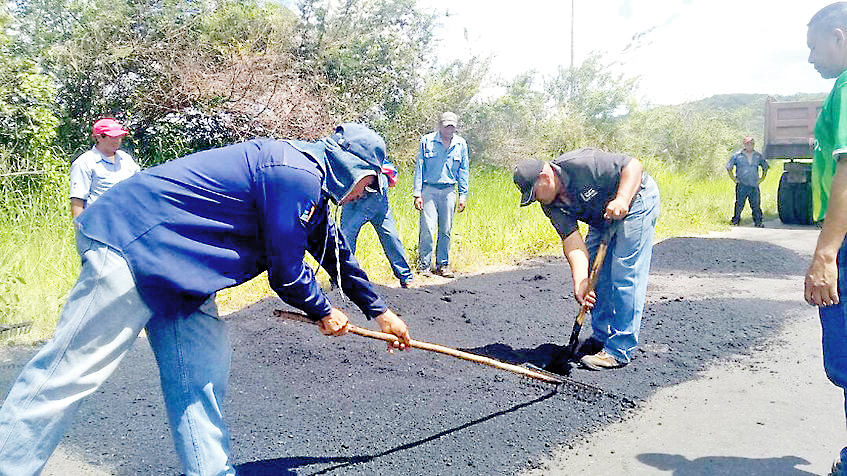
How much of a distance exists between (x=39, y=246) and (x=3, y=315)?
157cm

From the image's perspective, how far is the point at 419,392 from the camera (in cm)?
375

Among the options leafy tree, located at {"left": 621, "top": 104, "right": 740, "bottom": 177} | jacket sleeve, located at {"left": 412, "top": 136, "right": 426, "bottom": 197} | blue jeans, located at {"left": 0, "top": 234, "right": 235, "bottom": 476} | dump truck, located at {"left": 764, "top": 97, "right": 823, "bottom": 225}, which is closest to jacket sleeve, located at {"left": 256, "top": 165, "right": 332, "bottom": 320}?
blue jeans, located at {"left": 0, "top": 234, "right": 235, "bottom": 476}

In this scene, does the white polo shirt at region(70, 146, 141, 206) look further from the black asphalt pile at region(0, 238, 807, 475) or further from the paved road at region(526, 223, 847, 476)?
the paved road at region(526, 223, 847, 476)

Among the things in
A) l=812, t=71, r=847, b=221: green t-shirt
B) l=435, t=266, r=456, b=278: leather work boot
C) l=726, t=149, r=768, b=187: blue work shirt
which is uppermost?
l=812, t=71, r=847, b=221: green t-shirt

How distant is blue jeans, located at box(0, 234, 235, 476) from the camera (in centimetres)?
194

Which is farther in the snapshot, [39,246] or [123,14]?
[123,14]

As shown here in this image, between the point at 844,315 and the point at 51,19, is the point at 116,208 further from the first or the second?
the point at 51,19

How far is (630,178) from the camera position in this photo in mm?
3961

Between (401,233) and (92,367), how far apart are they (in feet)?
21.4

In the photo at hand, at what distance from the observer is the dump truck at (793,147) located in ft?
39.5

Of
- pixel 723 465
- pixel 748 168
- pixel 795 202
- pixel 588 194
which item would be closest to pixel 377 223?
pixel 588 194

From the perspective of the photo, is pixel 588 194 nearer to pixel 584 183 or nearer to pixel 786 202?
pixel 584 183

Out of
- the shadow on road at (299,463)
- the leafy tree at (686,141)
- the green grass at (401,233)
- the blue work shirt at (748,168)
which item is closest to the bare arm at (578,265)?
the shadow on road at (299,463)

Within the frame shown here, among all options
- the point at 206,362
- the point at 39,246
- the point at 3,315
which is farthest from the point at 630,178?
the point at 39,246
